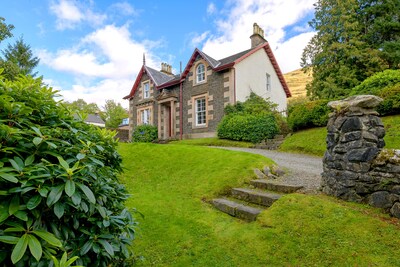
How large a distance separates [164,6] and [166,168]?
678cm

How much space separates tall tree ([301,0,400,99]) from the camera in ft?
62.7

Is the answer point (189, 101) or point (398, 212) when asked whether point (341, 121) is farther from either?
point (189, 101)

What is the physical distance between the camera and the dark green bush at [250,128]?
14.8 metres

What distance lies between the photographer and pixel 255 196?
16.7 ft

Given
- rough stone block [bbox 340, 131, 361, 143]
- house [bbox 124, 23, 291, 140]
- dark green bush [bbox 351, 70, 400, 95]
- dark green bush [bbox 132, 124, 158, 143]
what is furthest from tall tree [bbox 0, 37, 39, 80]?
rough stone block [bbox 340, 131, 361, 143]

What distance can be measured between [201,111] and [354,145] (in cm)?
1528

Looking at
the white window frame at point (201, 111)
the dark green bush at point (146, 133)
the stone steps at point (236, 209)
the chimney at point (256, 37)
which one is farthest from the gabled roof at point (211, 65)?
the stone steps at point (236, 209)

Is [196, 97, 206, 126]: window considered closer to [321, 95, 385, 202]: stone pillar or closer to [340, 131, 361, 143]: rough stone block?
[321, 95, 385, 202]: stone pillar

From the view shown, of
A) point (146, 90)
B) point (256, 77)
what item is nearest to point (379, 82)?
point (256, 77)

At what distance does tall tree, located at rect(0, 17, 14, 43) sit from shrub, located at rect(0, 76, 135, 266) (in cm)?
2119

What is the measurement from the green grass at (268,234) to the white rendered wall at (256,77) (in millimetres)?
13156

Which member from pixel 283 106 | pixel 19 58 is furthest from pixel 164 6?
pixel 19 58

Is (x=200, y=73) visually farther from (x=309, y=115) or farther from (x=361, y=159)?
(x=361, y=159)

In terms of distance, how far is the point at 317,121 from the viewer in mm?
13125
